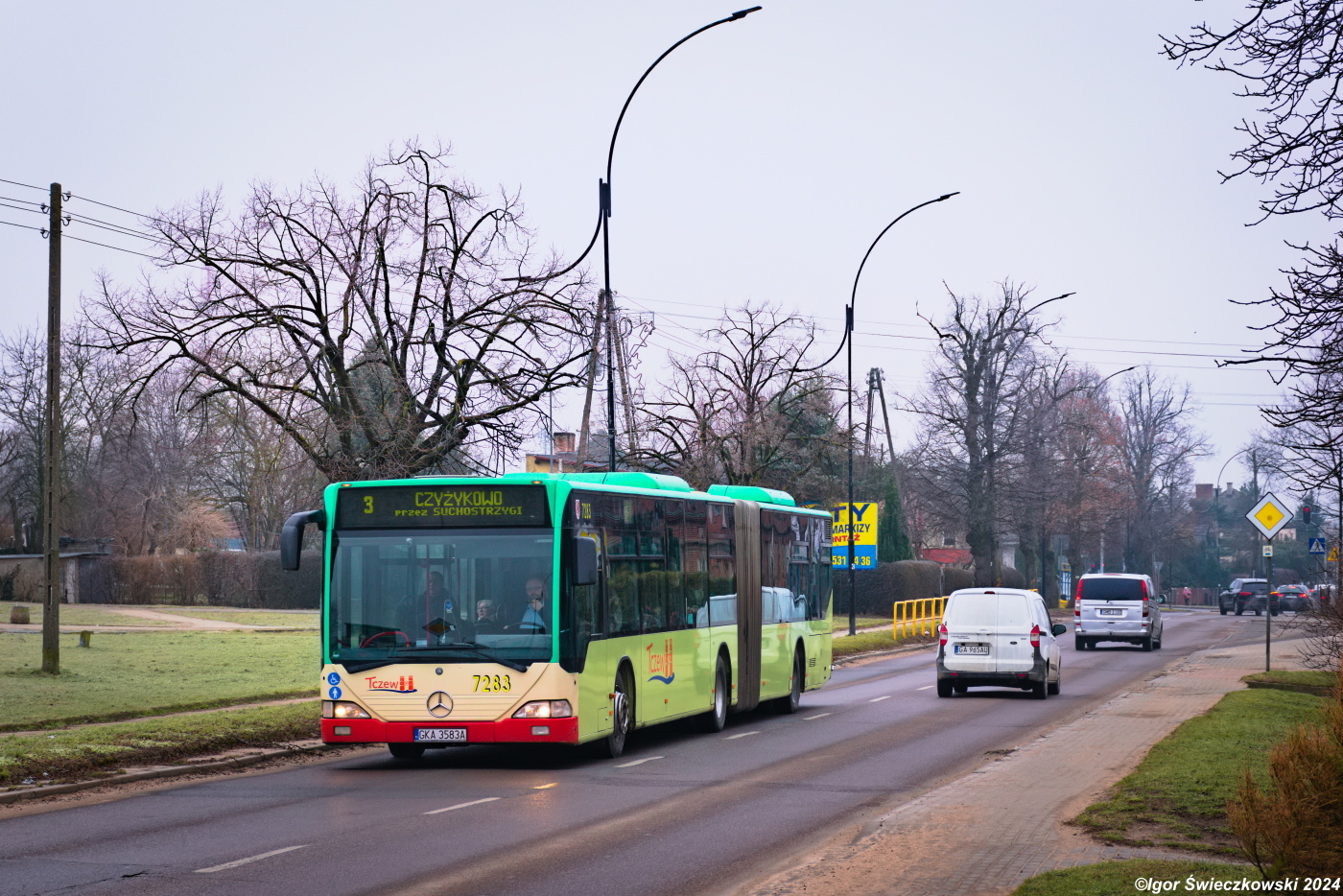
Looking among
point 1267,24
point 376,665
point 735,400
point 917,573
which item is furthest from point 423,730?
point 917,573

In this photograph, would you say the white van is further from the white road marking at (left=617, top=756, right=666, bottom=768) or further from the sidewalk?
the white road marking at (left=617, top=756, right=666, bottom=768)

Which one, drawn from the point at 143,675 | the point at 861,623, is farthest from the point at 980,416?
the point at 143,675

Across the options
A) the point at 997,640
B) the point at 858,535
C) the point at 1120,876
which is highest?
the point at 858,535

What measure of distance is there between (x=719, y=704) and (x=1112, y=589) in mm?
23078

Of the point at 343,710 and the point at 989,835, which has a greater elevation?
the point at 343,710

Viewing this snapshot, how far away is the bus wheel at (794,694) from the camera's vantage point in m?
24.2

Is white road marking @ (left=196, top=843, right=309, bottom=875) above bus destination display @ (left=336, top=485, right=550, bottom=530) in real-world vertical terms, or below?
below

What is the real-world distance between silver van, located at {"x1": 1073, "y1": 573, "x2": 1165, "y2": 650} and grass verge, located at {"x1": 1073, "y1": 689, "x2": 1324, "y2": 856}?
22336mm

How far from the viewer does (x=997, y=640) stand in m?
25.9

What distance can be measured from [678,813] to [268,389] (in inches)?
683

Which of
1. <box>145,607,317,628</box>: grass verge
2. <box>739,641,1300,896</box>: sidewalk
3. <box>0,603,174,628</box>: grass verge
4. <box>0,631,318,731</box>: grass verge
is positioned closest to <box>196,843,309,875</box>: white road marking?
<box>739,641,1300,896</box>: sidewalk

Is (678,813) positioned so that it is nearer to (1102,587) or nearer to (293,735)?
(293,735)

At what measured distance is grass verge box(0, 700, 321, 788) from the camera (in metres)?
14.9

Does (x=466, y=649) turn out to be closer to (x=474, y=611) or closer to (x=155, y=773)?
(x=474, y=611)
